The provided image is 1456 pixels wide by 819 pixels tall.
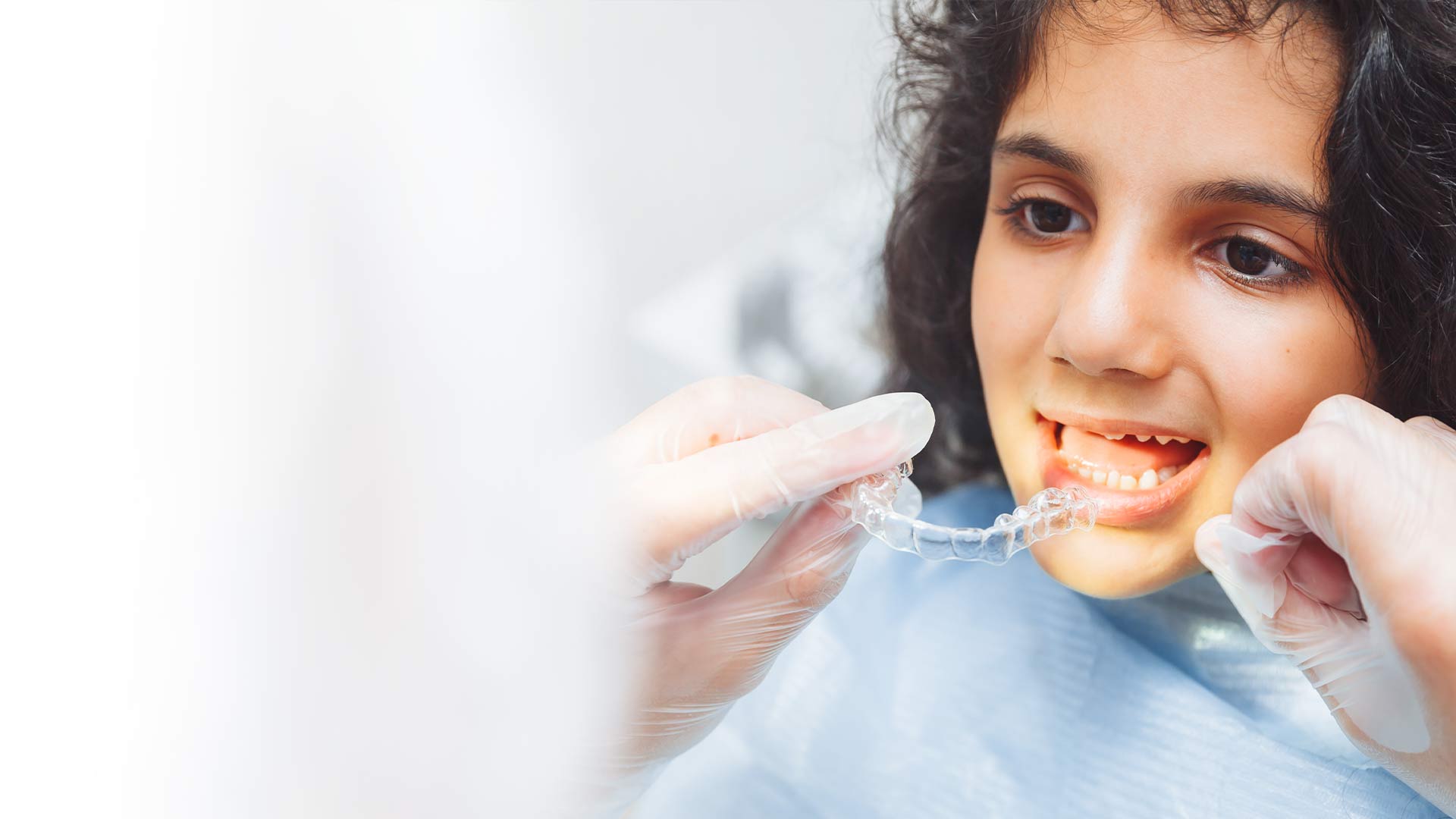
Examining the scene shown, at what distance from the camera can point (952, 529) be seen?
34.9 inches

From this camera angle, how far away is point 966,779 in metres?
1.16

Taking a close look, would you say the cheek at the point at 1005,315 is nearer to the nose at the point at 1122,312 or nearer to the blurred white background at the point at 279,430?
the nose at the point at 1122,312

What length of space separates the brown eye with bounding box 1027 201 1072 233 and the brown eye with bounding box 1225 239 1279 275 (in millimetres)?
162

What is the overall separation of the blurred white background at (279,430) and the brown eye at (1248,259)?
0.60 m

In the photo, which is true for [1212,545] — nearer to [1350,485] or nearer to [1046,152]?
[1350,485]

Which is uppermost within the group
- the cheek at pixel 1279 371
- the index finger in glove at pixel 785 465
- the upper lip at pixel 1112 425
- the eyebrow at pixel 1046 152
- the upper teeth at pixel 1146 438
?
the eyebrow at pixel 1046 152

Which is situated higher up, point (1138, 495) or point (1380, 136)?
point (1380, 136)

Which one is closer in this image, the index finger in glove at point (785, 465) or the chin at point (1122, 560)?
the index finger in glove at point (785, 465)

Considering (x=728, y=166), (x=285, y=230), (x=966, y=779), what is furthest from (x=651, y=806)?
(x=728, y=166)

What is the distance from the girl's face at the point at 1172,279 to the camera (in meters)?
0.88

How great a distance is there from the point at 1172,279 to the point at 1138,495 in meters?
0.19

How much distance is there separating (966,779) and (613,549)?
48 cm

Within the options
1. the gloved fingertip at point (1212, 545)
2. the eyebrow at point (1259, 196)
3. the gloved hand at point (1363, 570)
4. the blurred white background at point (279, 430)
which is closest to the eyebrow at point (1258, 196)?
the eyebrow at point (1259, 196)

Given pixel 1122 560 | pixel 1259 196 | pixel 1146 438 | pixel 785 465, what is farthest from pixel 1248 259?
pixel 785 465
